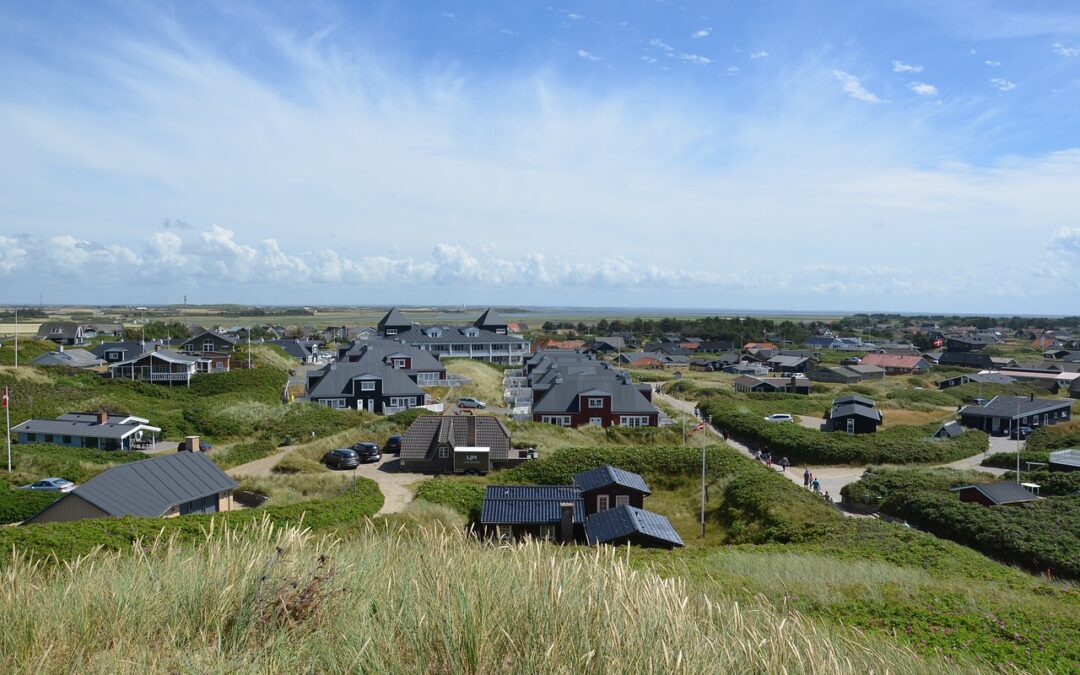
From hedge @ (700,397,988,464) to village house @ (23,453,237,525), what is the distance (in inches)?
1158

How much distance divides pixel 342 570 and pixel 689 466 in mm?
25152

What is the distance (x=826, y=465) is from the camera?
113ft

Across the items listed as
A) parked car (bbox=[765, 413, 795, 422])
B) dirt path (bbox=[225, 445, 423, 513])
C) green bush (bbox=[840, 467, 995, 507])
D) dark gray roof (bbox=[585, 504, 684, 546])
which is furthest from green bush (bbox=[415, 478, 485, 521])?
parked car (bbox=[765, 413, 795, 422])

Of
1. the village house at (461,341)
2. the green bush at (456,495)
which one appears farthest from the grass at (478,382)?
the green bush at (456,495)

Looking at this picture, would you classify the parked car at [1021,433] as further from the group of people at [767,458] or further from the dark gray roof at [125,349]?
the dark gray roof at [125,349]

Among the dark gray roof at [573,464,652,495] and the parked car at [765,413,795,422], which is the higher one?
the dark gray roof at [573,464,652,495]

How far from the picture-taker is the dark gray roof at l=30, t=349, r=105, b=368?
48069 millimetres

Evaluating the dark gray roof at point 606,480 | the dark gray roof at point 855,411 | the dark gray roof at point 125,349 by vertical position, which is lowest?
the dark gray roof at point 855,411

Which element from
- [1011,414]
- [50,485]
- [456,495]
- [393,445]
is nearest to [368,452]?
[393,445]

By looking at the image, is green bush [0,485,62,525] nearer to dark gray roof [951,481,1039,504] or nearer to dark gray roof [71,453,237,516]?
dark gray roof [71,453,237,516]

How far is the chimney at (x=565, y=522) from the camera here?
56.9 feet

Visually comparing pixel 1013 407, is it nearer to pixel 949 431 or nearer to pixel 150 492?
pixel 949 431

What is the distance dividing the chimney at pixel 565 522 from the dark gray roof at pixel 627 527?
50 centimetres

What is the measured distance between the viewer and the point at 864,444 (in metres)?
34.9
